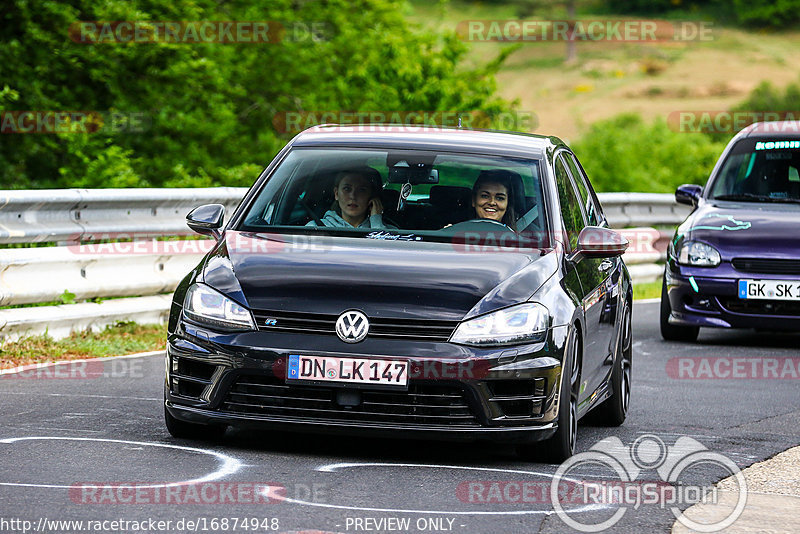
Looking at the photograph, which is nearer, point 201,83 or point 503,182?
point 503,182

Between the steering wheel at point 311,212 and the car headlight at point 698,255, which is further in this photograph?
the car headlight at point 698,255

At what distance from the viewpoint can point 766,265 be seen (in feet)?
39.1

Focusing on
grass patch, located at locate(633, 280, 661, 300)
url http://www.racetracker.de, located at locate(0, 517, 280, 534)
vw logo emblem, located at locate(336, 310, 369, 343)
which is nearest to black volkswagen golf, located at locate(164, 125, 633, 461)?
vw logo emblem, located at locate(336, 310, 369, 343)

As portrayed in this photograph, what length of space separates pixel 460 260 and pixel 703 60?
117921 millimetres

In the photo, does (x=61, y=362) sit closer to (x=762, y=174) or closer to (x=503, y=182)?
(x=503, y=182)

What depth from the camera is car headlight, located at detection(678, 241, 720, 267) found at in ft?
39.7

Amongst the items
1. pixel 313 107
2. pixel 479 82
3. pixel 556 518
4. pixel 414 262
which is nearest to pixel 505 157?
pixel 414 262

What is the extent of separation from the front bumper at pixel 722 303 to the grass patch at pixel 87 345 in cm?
425

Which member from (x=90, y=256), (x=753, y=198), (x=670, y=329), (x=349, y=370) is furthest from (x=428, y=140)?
(x=753, y=198)

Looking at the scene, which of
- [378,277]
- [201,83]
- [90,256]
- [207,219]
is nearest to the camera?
[378,277]

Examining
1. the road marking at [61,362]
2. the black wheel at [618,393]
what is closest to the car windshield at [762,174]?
the black wheel at [618,393]

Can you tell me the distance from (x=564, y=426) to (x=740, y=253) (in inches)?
228

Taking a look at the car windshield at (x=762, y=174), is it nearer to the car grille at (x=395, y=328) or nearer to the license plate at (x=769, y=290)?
the license plate at (x=769, y=290)

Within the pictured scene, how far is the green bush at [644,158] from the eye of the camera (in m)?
67.4
